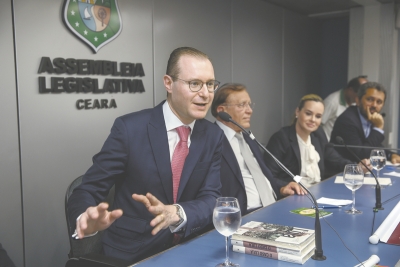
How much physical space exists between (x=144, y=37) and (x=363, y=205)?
7.26 ft

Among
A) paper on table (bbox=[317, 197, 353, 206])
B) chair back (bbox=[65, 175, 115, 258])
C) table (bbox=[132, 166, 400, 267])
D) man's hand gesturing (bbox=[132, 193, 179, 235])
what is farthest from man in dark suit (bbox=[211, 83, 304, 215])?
man's hand gesturing (bbox=[132, 193, 179, 235])

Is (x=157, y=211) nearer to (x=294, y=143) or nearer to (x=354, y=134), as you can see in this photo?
(x=294, y=143)

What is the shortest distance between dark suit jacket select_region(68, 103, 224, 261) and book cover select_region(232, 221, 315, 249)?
0.28 metres

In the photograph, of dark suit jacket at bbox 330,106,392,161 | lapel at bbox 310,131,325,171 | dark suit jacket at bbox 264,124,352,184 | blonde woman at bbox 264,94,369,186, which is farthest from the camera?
dark suit jacket at bbox 330,106,392,161

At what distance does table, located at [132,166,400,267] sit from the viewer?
1.35m

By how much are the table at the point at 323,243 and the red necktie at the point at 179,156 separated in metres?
0.33

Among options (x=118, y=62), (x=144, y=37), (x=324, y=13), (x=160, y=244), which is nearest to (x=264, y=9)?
(x=324, y=13)

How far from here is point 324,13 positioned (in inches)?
234

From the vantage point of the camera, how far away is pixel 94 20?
9.86 feet

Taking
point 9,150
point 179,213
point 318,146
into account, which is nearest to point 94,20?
point 9,150

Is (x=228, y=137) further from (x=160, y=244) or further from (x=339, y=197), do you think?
(x=160, y=244)

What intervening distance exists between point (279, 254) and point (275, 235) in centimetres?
10

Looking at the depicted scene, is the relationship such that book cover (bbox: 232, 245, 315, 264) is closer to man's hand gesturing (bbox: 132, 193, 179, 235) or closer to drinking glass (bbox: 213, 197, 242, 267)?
drinking glass (bbox: 213, 197, 242, 267)

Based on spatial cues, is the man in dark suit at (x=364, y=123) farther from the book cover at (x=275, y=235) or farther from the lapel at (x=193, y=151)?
the book cover at (x=275, y=235)
